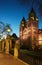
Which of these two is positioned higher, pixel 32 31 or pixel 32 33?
pixel 32 31

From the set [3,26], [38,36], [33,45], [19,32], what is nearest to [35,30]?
[38,36]

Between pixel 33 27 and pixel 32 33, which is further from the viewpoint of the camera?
pixel 33 27

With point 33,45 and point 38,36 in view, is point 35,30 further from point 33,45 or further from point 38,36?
point 33,45

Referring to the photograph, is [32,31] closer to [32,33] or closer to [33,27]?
[32,33]

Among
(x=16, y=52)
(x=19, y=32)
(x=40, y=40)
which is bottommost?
(x=16, y=52)

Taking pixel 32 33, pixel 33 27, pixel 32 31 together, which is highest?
pixel 33 27

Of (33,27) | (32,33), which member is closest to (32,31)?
(32,33)

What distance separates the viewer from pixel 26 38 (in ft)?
237

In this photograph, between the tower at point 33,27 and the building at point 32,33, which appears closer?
the building at point 32,33

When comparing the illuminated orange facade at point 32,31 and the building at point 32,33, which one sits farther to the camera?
the illuminated orange facade at point 32,31

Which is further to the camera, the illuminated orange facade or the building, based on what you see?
the illuminated orange facade

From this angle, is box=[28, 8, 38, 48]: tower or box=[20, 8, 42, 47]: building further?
box=[28, 8, 38, 48]: tower

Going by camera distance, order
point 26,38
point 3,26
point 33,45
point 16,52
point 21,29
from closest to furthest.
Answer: point 16,52, point 3,26, point 33,45, point 26,38, point 21,29

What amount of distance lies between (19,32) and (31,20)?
12.9 m
